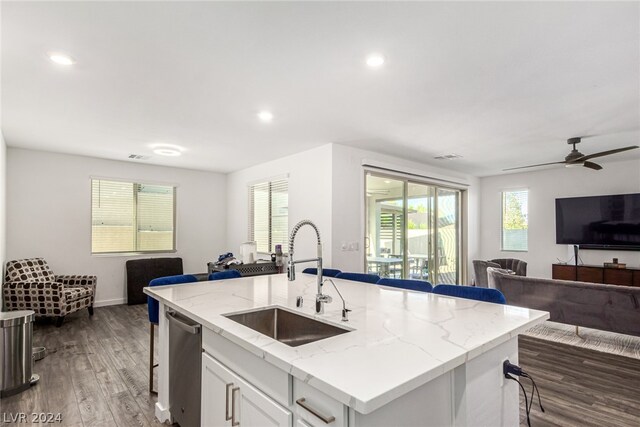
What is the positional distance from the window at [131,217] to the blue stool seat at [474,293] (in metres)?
5.52

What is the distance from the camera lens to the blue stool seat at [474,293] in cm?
224

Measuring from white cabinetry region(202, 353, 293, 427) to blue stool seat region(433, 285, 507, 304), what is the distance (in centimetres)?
160

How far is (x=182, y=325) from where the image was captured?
1.93 metres

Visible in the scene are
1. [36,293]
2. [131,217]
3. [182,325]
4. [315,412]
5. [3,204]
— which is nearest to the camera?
[315,412]

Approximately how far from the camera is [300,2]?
1761 millimetres

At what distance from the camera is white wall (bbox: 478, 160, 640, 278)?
579cm

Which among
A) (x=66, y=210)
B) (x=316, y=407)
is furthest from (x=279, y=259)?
(x=316, y=407)

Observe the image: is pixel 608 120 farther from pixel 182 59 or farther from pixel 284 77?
pixel 182 59

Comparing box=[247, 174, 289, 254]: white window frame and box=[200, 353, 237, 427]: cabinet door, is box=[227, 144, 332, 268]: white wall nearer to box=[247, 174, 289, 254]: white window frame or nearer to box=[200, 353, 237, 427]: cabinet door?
box=[247, 174, 289, 254]: white window frame

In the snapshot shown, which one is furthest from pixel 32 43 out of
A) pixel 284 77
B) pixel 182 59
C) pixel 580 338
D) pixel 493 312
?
pixel 580 338

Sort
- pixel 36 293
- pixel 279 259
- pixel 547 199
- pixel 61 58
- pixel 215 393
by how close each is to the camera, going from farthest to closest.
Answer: pixel 547 199 < pixel 279 259 < pixel 36 293 < pixel 61 58 < pixel 215 393

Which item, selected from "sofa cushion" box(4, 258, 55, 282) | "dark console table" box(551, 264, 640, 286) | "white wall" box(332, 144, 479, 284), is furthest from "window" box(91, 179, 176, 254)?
"dark console table" box(551, 264, 640, 286)

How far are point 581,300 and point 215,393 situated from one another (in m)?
3.69

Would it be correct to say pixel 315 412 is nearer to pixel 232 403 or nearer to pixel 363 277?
pixel 232 403
